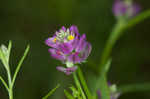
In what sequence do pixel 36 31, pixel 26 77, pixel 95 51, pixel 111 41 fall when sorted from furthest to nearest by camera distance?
pixel 36 31
pixel 95 51
pixel 26 77
pixel 111 41

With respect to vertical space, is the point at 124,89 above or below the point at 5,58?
below

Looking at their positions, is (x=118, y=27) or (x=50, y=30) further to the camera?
(x=50, y=30)

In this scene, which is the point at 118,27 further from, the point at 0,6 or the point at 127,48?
the point at 0,6

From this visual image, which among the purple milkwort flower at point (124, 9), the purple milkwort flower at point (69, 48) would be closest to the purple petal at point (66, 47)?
the purple milkwort flower at point (69, 48)

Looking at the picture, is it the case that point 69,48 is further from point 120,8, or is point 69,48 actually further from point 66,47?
point 120,8

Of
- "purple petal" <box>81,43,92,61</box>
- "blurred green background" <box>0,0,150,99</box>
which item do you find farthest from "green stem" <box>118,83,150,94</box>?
"purple petal" <box>81,43,92,61</box>

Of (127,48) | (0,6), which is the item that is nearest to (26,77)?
(0,6)
